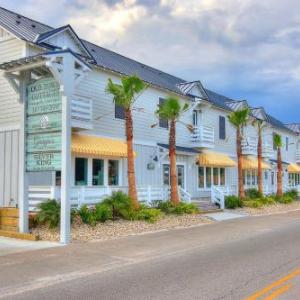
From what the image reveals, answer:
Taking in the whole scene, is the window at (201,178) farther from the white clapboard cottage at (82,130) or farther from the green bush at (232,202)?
the green bush at (232,202)

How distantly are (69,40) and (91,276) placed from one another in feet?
46.7

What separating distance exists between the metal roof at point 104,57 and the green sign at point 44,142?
225 inches

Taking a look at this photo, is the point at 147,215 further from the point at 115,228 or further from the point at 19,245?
the point at 19,245

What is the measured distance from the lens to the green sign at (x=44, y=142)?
14.0m

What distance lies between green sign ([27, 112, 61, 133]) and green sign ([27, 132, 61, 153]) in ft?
0.50

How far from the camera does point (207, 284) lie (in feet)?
26.8

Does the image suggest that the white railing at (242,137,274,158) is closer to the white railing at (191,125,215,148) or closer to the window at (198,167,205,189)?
the window at (198,167,205,189)

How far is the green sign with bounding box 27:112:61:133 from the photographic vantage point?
552 inches

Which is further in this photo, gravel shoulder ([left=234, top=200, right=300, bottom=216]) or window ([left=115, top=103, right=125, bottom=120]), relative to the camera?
gravel shoulder ([left=234, top=200, right=300, bottom=216])

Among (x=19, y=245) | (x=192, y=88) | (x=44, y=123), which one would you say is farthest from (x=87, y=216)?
(x=192, y=88)

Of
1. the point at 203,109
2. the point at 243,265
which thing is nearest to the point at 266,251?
the point at 243,265

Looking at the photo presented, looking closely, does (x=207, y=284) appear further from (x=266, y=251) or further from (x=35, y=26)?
(x=35, y=26)

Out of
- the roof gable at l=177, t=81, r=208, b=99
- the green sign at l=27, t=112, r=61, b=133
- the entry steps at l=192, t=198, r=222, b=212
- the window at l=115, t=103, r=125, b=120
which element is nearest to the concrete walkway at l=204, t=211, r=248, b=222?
the entry steps at l=192, t=198, r=222, b=212

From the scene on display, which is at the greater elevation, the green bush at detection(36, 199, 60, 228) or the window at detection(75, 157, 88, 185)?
the window at detection(75, 157, 88, 185)
